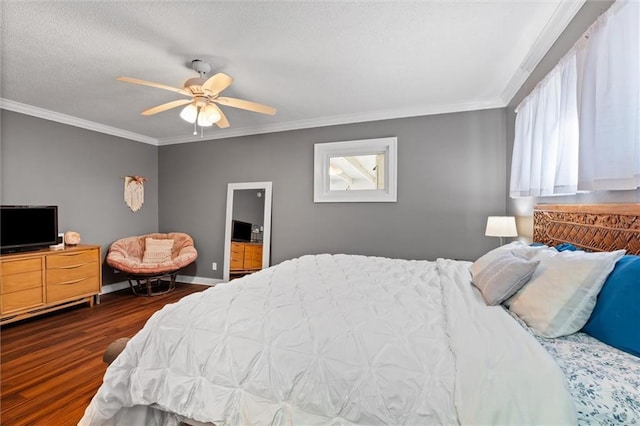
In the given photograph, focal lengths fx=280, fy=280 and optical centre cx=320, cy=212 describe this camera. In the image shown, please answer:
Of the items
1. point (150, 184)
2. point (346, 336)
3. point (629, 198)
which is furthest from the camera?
point (150, 184)

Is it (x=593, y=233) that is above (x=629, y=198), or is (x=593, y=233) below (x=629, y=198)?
below

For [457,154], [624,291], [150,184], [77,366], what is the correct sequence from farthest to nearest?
[150,184] < [457,154] < [77,366] < [624,291]

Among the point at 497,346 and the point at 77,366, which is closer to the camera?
the point at 497,346

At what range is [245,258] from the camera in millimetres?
4348

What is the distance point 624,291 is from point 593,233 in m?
0.67

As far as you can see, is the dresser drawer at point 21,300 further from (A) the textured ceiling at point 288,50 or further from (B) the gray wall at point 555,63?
(B) the gray wall at point 555,63

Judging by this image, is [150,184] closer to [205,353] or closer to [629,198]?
[205,353]

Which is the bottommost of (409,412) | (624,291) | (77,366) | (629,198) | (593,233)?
(77,366)

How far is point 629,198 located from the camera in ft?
4.38

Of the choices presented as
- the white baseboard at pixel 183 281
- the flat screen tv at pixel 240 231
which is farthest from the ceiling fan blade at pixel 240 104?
the white baseboard at pixel 183 281


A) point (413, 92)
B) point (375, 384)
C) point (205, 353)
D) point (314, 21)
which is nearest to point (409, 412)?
point (375, 384)

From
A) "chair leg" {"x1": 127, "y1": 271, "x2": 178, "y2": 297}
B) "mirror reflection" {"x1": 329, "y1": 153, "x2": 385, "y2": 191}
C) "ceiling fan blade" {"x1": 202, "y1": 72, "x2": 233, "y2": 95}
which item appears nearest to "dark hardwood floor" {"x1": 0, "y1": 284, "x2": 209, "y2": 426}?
"chair leg" {"x1": 127, "y1": 271, "x2": 178, "y2": 297}

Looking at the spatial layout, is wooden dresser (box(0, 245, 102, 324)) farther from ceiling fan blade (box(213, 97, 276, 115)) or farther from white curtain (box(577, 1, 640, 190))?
white curtain (box(577, 1, 640, 190))

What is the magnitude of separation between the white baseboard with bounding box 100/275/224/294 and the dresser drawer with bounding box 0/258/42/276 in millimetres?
1206
